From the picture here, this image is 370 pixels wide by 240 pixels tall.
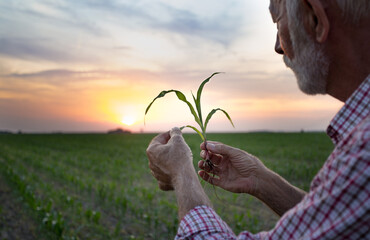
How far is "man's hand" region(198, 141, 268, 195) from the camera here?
1859mm

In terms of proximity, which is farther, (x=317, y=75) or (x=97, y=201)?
(x=97, y=201)

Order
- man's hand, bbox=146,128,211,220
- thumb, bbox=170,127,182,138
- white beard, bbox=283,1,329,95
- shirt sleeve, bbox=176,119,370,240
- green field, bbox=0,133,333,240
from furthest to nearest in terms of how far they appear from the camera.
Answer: green field, bbox=0,133,333,240, thumb, bbox=170,127,182,138, man's hand, bbox=146,128,211,220, white beard, bbox=283,1,329,95, shirt sleeve, bbox=176,119,370,240

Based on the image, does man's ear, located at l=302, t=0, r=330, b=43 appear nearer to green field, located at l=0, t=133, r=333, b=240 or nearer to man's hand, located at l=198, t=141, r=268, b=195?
man's hand, located at l=198, t=141, r=268, b=195

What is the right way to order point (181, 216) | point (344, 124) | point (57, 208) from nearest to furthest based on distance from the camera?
point (344, 124) → point (181, 216) → point (57, 208)

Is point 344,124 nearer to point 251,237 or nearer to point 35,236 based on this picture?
point 251,237

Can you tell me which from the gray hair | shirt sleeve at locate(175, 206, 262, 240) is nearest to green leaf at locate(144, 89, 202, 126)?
shirt sleeve at locate(175, 206, 262, 240)

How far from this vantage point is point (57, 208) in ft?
21.9

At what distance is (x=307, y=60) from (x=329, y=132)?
0.27 m

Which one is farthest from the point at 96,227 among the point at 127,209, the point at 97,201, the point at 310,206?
the point at 310,206

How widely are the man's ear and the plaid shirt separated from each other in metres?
0.20

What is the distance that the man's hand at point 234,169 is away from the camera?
6.10 feet

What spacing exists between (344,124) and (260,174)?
2.81 feet

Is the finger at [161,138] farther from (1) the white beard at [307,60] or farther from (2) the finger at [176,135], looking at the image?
(1) the white beard at [307,60]

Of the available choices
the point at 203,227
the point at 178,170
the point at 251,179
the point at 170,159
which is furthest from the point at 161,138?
the point at 203,227
